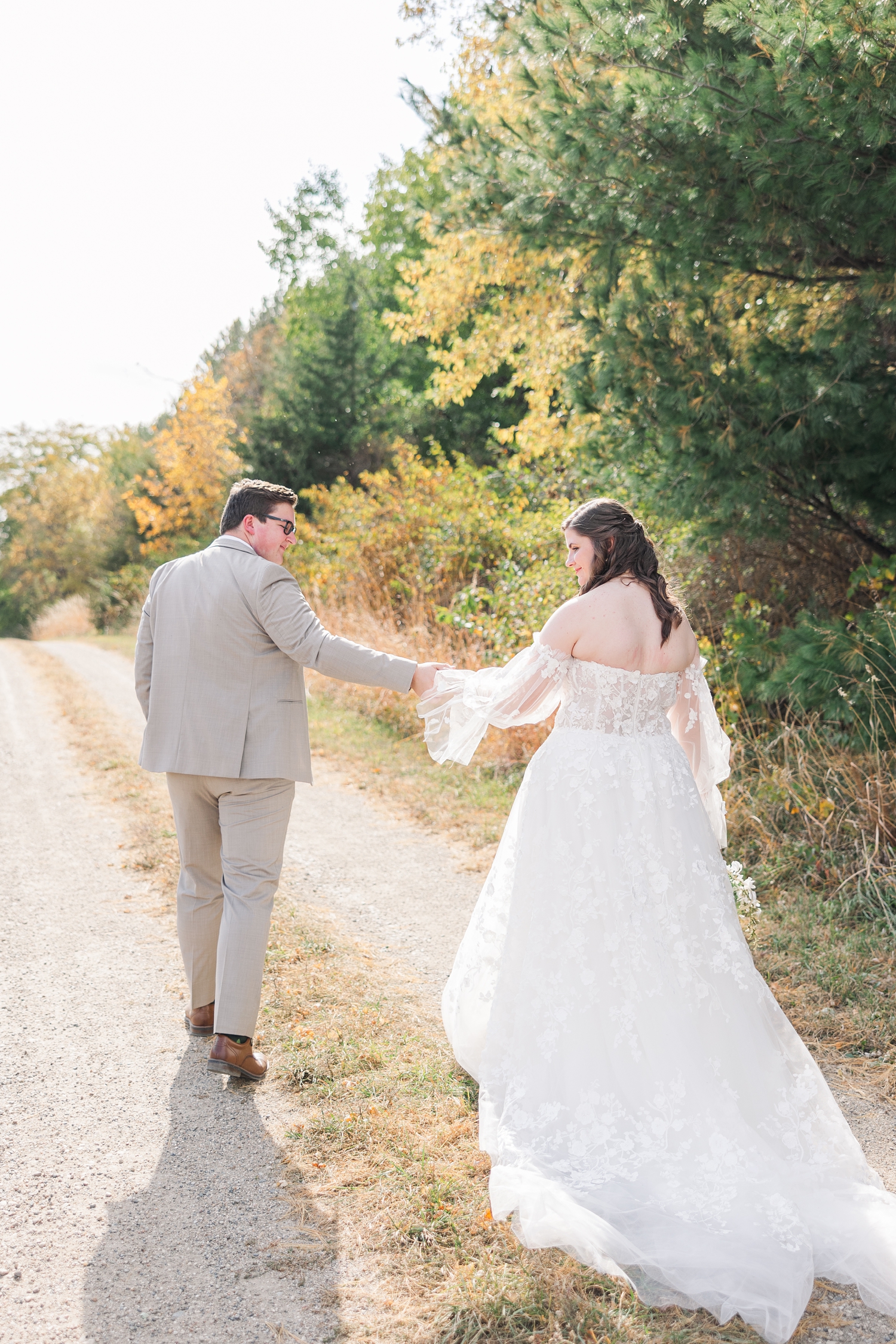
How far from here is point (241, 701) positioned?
11.7 ft

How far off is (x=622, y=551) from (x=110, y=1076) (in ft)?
9.00

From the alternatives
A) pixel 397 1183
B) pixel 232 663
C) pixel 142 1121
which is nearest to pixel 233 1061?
pixel 142 1121

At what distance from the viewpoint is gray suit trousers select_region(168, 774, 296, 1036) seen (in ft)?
11.5

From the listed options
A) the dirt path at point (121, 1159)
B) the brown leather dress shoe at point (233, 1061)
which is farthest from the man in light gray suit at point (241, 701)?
the dirt path at point (121, 1159)

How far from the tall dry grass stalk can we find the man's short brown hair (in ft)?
78.7

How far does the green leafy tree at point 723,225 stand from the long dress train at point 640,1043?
2.88 m

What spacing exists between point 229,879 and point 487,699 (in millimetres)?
1198

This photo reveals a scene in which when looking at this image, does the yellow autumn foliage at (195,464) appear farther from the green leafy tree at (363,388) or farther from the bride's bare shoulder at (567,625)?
the bride's bare shoulder at (567,625)

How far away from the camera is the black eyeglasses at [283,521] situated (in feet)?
11.9

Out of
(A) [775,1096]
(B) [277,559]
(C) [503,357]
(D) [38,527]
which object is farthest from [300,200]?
(A) [775,1096]

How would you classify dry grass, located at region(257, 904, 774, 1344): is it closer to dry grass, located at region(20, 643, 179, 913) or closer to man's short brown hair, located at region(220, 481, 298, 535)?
dry grass, located at region(20, 643, 179, 913)

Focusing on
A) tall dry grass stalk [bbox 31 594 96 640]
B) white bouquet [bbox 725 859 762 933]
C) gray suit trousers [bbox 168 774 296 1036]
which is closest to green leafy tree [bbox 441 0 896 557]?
white bouquet [bbox 725 859 762 933]

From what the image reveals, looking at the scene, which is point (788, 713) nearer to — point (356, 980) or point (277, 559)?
point (356, 980)

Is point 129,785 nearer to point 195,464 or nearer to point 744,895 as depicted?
point 744,895
